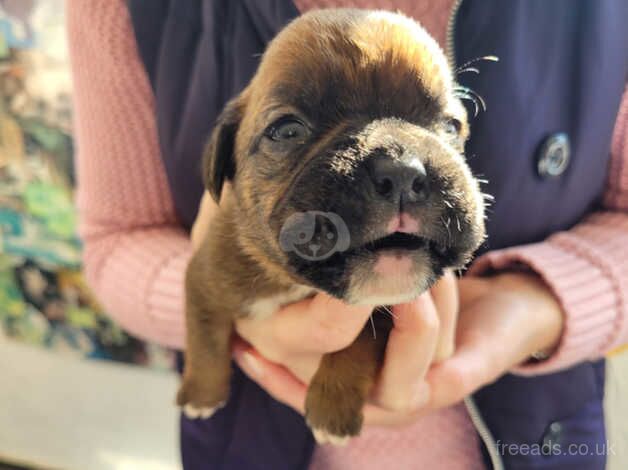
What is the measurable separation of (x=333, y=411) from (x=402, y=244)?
1.58 ft

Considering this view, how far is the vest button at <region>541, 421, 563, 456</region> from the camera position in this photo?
46.4 inches

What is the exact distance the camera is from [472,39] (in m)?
1.07

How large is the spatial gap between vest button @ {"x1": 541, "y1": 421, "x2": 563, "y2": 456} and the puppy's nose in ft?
2.59

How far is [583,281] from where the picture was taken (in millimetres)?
1139

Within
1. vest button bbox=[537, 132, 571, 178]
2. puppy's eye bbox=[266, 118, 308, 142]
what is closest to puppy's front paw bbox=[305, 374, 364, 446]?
puppy's eye bbox=[266, 118, 308, 142]

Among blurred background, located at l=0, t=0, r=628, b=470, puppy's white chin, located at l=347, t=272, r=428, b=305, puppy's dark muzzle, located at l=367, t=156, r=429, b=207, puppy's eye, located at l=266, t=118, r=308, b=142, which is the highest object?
puppy's dark muzzle, located at l=367, t=156, r=429, b=207

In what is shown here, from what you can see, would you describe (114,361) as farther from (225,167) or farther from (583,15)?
(583,15)

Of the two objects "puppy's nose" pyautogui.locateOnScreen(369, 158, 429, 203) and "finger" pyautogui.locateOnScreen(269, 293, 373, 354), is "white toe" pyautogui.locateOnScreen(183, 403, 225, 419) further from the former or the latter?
"puppy's nose" pyautogui.locateOnScreen(369, 158, 429, 203)

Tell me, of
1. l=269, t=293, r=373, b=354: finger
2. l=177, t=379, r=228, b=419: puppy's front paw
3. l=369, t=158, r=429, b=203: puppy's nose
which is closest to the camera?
l=369, t=158, r=429, b=203: puppy's nose

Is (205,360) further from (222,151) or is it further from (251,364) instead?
(222,151)

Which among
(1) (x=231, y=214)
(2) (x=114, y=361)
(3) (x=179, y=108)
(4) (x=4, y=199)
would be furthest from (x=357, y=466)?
(4) (x=4, y=199)

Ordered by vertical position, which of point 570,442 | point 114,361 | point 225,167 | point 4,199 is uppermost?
point 225,167

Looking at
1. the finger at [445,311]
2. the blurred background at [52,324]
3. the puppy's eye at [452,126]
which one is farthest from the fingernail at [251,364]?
the blurred background at [52,324]

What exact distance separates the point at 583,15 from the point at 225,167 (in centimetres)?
77
